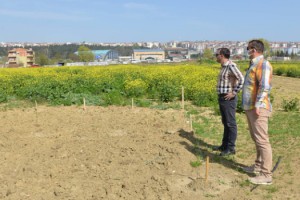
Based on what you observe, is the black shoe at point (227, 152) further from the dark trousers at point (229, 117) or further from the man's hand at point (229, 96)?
the man's hand at point (229, 96)

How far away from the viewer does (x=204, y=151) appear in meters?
5.72

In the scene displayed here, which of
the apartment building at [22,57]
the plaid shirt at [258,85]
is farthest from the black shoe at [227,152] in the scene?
the apartment building at [22,57]

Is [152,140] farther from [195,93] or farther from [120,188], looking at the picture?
[195,93]

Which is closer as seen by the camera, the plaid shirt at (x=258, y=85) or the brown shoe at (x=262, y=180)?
the plaid shirt at (x=258, y=85)

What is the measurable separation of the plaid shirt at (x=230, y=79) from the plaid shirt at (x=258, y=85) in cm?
82

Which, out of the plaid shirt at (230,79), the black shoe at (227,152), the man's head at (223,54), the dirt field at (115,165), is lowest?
the dirt field at (115,165)

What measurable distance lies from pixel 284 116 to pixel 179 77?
22.0 ft

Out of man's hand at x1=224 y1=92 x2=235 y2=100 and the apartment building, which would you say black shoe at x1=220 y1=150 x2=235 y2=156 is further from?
the apartment building

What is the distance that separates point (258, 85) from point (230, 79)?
1036 millimetres

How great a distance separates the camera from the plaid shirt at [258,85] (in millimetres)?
4191

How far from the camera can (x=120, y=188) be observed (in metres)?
4.24

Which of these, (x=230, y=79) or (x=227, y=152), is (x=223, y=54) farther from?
(x=227, y=152)

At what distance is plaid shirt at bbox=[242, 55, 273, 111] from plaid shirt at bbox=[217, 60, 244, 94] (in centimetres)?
82

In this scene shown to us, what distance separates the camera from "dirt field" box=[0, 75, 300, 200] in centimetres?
418
